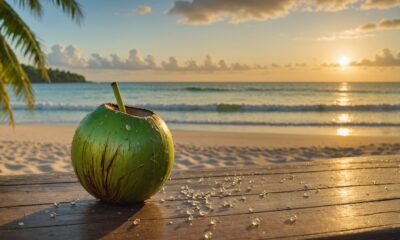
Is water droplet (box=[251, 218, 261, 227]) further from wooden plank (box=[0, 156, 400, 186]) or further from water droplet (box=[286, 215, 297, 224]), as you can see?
wooden plank (box=[0, 156, 400, 186])

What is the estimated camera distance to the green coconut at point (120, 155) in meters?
1.54

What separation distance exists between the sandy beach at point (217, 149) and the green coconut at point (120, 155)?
428 centimetres

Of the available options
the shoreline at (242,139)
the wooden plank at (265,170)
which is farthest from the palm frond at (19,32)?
the wooden plank at (265,170)

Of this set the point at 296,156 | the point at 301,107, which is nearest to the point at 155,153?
the point at 296,156

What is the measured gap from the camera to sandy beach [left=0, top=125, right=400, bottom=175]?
6348 millimetres

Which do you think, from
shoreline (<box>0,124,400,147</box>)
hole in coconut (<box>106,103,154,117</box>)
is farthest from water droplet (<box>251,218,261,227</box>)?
shoreline (<box>0,124,400,147</box>)

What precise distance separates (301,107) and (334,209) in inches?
764

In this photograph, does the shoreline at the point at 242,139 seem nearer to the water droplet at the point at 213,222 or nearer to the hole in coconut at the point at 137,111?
the hole in coconut at the point at 137,111

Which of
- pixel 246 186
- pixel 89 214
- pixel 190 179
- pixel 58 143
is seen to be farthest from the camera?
pixel 58 143

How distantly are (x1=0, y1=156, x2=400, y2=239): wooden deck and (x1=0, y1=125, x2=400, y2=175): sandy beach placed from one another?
396 cm

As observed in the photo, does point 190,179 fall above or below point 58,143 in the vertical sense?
above

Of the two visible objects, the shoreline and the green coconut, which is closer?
the green coconut

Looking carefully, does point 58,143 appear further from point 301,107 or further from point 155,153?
point 301,107

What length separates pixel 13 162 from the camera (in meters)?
6.22
